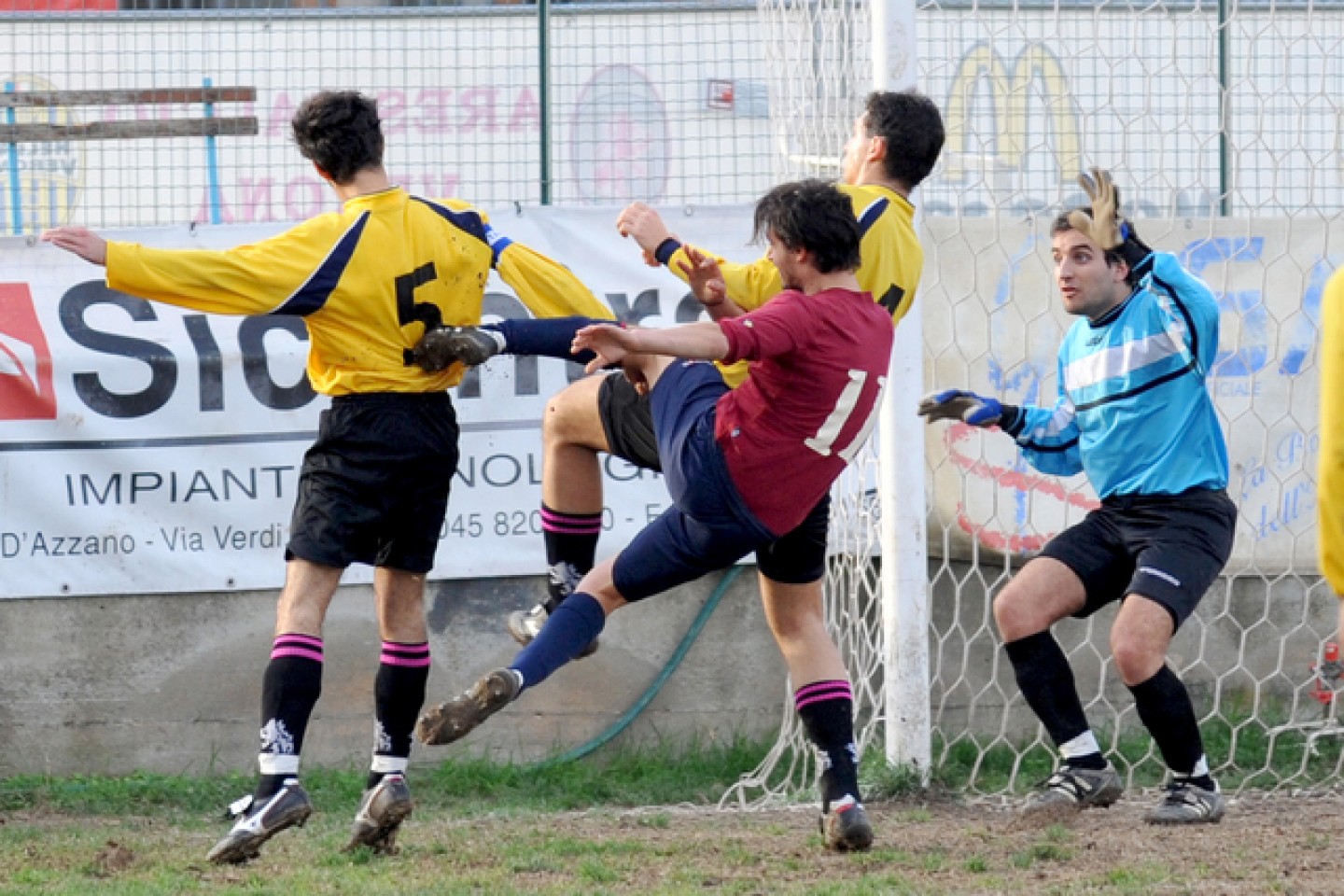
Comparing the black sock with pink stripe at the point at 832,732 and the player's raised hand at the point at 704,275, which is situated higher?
the player's raised hand at the point at 704,275

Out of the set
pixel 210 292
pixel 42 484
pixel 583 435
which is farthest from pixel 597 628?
pixel 42 484

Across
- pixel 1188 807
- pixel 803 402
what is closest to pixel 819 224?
pixel 803 402

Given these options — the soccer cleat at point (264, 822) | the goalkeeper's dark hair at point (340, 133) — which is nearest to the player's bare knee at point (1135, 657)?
the soccer cleat at point (264, 822)

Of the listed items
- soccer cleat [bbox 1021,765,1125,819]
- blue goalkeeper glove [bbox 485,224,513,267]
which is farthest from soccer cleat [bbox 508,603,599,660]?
soccer cleat [bbox 1021,765,1125,819]

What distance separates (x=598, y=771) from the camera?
6.84 metres

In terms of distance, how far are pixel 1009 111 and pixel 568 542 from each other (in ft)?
9.47

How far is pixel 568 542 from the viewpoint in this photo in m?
5.24

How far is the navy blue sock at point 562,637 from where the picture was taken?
178 inches

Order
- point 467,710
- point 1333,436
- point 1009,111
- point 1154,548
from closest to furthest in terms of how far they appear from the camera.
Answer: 1. point 1333,436
2. point 467,710
3. point 1154,548
4. point 1009,111

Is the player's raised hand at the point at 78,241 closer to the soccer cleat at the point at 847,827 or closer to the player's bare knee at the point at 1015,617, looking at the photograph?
the soccer cleat at the point at 847,827

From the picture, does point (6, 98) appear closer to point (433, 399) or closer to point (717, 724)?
point (433, 399)

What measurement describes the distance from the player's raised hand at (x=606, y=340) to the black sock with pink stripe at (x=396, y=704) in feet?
4.16

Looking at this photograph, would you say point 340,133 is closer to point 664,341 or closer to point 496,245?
point 496,245

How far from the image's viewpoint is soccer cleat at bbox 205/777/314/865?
466cm
